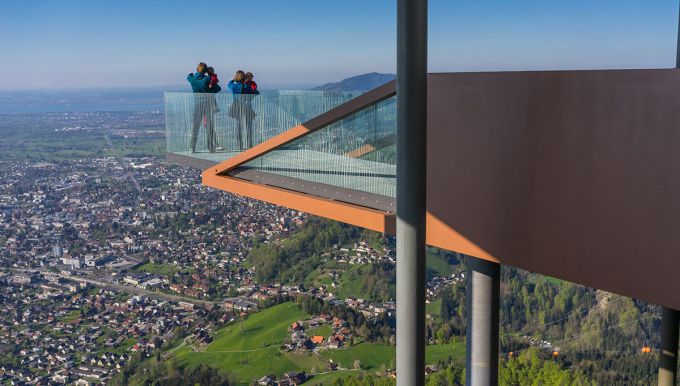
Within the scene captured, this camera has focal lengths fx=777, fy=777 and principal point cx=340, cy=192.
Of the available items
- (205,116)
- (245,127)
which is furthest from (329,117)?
(205,116)

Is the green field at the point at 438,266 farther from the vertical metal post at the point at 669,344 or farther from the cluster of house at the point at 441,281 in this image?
the vertical metal post at the point at 669,344

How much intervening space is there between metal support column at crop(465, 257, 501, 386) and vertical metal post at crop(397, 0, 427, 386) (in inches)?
86.4

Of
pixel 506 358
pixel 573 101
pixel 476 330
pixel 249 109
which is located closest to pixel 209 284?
pixel 506 358

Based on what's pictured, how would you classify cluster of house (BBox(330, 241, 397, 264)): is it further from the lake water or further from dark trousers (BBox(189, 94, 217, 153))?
dark trousers (BBox(189, 94, 217, 153))

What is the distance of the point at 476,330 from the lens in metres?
6.57

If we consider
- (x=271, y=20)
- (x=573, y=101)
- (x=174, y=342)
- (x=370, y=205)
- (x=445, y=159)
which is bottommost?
(x=174, y=342)

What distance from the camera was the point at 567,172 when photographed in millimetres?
4254

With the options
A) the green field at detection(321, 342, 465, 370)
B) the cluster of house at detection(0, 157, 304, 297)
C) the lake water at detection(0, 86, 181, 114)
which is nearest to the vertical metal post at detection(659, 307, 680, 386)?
the green field at detection(321, 342, 465, 370)

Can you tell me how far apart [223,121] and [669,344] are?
5.51 m

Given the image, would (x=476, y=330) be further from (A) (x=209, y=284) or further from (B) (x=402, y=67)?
(A) (x=209, y=284)

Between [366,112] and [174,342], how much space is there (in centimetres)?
2340

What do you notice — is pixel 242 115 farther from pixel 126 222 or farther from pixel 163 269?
pixel 126 222

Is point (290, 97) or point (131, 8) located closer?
point (290, 97)

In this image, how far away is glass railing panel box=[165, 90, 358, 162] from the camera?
29.2 feet
